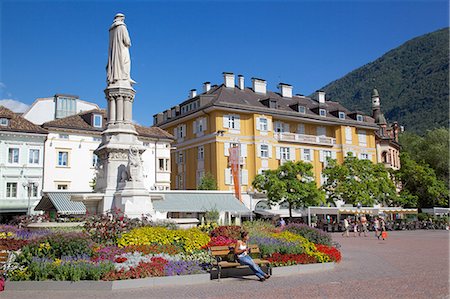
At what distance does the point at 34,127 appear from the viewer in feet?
137

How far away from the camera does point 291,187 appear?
138ft

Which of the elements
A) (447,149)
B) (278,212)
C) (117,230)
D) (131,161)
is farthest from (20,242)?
(447,149)

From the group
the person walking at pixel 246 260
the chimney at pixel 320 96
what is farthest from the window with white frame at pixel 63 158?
the chimney at pixel 320 96

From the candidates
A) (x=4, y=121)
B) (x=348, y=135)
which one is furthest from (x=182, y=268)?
(x=348, y=135)

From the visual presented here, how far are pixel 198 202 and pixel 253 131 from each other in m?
14.4

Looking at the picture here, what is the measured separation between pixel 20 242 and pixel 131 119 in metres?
9.92

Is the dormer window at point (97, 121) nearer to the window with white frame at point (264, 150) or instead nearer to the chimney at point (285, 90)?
the window with white frame at point (264, 150)

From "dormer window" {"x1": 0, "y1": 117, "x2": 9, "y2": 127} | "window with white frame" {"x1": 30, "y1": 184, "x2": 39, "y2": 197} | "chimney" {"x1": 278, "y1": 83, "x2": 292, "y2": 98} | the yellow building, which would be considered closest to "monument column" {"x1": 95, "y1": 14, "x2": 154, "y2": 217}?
"window with white frame" {"x1": 30, "y1": 184, "x2": 39, "y2": 197}

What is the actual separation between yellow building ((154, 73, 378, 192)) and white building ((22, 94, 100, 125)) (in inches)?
436

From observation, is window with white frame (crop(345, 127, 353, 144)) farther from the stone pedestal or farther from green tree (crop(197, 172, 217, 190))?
the stone pedestal

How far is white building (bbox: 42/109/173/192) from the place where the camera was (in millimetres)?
41969

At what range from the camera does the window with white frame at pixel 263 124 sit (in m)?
49.2

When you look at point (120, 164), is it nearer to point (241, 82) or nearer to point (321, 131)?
point (241, 82)

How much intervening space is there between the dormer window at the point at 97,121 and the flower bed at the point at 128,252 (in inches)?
1130
